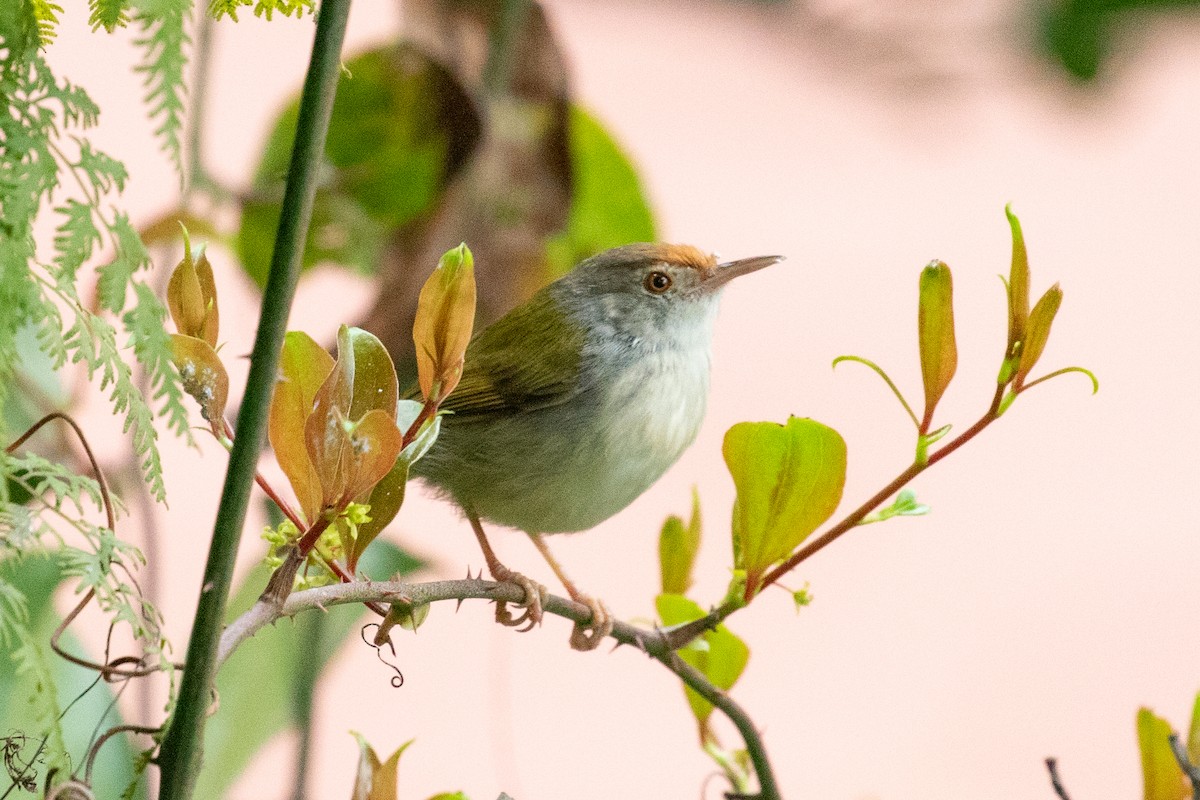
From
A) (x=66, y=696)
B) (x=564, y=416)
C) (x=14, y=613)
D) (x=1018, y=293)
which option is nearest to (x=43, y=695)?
(x=14, y=613)

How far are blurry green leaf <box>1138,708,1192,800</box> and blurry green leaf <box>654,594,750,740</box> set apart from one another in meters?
0.35

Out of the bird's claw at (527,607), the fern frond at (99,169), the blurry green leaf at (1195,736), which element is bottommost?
the blurry green leaf at (1195,736)

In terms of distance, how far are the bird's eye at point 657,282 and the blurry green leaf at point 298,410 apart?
4.90 ft

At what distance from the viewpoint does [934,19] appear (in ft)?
15.0

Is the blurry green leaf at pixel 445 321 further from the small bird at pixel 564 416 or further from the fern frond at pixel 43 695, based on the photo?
the small bird at pixel 564 416

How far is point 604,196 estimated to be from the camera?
7.80ft

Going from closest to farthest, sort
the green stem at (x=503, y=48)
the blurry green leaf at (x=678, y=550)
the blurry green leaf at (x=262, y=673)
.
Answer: the blurry green leaf at (x=678, y=550)
the blurry green leaf at (x=262, y=673)
the green stem at (x=503, y=48)

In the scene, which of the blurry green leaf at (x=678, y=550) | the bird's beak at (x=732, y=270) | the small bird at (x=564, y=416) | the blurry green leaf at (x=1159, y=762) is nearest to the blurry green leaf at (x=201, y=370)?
the blurry green leaf at (x=678, y=550)

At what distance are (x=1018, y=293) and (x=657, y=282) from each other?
1434mm

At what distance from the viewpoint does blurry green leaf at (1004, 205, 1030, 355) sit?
0.81 metres

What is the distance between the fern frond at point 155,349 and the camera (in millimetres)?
583

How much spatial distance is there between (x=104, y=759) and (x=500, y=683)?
65 cm

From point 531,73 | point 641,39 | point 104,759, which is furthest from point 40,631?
point 641,39

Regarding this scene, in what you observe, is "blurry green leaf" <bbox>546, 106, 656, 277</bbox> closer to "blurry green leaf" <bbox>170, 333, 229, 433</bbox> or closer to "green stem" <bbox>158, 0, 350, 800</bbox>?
"blurry green leaf" <bbox>170, 333, 229, 433</bbox>
